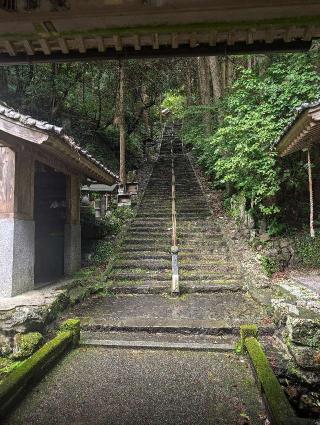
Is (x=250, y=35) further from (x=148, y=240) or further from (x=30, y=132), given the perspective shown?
(x=148, y=240)

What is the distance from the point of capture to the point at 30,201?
7.36m

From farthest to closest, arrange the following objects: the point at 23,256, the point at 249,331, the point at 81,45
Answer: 1. the point at 23,256
2. the point at 249,331
3. the point at 81,45

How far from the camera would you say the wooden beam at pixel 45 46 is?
292cm

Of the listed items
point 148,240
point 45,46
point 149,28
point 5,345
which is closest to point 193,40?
point 149,28

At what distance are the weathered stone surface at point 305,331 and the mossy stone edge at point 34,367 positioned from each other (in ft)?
11.2

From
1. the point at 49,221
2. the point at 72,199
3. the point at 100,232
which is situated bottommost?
the point at 100,232

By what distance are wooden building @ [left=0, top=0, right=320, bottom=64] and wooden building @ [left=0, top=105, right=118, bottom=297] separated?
302 cm

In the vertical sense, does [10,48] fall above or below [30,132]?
below

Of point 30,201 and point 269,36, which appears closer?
point 269,36

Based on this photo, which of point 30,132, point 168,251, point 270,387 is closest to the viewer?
point 270,387

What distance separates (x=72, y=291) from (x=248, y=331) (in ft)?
14.2

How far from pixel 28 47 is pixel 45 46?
16 centimetres

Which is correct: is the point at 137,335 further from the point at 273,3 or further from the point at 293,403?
the point at 273,3

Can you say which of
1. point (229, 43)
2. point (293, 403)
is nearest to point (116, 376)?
point (293, 403)
